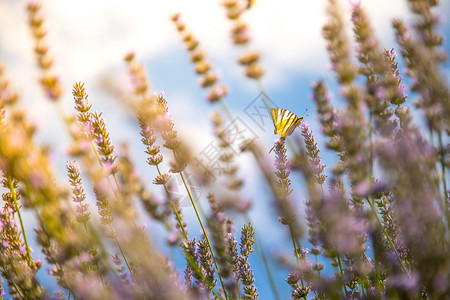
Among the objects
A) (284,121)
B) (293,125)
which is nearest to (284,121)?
(284,121)

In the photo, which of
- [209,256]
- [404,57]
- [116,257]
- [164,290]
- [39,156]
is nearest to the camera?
[39,156]

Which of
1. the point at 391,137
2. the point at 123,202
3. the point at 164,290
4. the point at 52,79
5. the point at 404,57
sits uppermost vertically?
the point at 404,57

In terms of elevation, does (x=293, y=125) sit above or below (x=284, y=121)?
below

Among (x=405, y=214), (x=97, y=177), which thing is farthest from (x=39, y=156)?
(x=405, y=214)

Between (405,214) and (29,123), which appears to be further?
(405,214)

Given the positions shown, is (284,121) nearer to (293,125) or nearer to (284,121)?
(284,121)

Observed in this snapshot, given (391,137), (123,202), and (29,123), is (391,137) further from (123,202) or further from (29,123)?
(29,123)
